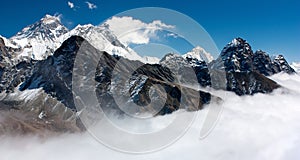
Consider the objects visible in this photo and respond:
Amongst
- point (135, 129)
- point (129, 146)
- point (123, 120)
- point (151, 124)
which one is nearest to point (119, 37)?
point (151, 124)

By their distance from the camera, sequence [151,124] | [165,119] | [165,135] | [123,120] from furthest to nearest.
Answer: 1. [123,120]
2. [165,119]
3. [151,124]
4. [165,135]

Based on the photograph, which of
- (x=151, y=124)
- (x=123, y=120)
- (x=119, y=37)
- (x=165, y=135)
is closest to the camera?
(x=119, y=37)

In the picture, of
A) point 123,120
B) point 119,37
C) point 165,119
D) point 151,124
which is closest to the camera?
point 119,37

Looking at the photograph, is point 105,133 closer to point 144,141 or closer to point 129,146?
point 144,141

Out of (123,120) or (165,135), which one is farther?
(123,120)

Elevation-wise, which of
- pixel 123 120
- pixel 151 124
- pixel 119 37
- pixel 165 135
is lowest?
pixel 165 135

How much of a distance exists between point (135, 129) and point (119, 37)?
164ft

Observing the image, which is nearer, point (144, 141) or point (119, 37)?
point (119, 37)

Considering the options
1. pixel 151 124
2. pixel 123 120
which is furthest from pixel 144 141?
pixel 123 120

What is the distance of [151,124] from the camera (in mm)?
70875

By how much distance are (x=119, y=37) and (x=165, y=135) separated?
16.4m

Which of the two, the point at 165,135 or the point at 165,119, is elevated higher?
the point at 165,119

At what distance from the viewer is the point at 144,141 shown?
74.4 metres

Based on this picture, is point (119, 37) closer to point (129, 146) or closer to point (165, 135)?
point (165, 135)
